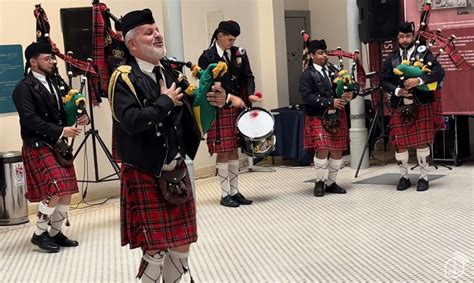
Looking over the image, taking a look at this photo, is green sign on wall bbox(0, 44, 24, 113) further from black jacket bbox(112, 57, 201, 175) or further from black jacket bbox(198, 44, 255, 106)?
black jacket bbox(112, 57, 201, 175)

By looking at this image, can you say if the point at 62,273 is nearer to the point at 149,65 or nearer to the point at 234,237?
the point at 234,237

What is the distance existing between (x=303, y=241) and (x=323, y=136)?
1.44 metres

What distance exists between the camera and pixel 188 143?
2.69m

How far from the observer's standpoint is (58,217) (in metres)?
4.42

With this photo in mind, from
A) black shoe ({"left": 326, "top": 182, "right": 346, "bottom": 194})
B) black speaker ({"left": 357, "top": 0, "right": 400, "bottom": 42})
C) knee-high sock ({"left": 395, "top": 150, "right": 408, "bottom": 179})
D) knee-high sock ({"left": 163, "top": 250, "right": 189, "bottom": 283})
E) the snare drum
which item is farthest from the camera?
black speaker ({"left": 357, "top": 0, "right": 400, "bottom": 42})

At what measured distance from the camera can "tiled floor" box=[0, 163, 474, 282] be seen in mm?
3578

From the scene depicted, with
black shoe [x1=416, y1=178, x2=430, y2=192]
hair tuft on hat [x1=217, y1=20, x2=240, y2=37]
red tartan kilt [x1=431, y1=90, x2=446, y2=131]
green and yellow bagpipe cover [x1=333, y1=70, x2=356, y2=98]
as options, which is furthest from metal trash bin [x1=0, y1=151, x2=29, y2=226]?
red tartan kilt [x1=431, y1=90, x2=446, y2=131]

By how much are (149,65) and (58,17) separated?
11.6 ft

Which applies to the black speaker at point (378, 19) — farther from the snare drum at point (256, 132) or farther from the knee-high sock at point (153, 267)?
the knee-high sock at point (153, 267)

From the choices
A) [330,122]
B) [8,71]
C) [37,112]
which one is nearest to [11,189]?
[8,71]

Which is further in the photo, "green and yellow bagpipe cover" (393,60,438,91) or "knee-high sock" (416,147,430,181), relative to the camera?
"knee-high sock" (416,147,430,181)

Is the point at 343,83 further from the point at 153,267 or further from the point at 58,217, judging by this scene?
the point at 153,267

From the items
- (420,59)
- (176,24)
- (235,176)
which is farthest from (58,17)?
(420,59)

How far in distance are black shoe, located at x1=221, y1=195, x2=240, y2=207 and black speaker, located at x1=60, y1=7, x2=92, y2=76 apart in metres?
1.53
